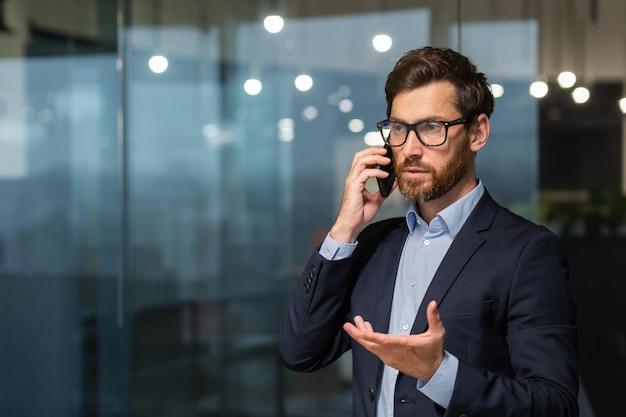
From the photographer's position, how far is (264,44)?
452 centimetres

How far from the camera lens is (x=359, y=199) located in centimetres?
201

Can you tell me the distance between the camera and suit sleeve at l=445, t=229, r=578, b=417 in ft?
5.27

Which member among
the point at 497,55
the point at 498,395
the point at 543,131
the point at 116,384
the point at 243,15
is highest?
the point at 243,15

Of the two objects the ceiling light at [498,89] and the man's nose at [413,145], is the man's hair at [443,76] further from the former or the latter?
the ceiling light at [498,89]

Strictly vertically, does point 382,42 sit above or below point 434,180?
above

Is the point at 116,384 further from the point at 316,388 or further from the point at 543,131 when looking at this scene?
the point at 543,131

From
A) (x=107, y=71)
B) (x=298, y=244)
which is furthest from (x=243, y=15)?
(x=298, y=244)

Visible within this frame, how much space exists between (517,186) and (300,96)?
4.05 feet

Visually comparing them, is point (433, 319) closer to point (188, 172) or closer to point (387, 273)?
point (387, 273)

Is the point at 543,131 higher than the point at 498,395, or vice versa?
the point at 543,131

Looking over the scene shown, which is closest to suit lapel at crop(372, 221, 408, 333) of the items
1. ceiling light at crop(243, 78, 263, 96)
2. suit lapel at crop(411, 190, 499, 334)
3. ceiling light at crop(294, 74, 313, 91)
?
suit lapel at crop(411, 190, 499, 334)

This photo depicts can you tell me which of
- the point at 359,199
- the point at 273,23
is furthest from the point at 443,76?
the point at 273,23

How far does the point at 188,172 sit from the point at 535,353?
3242 millimetres

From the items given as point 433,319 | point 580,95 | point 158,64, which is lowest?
point 433,319
